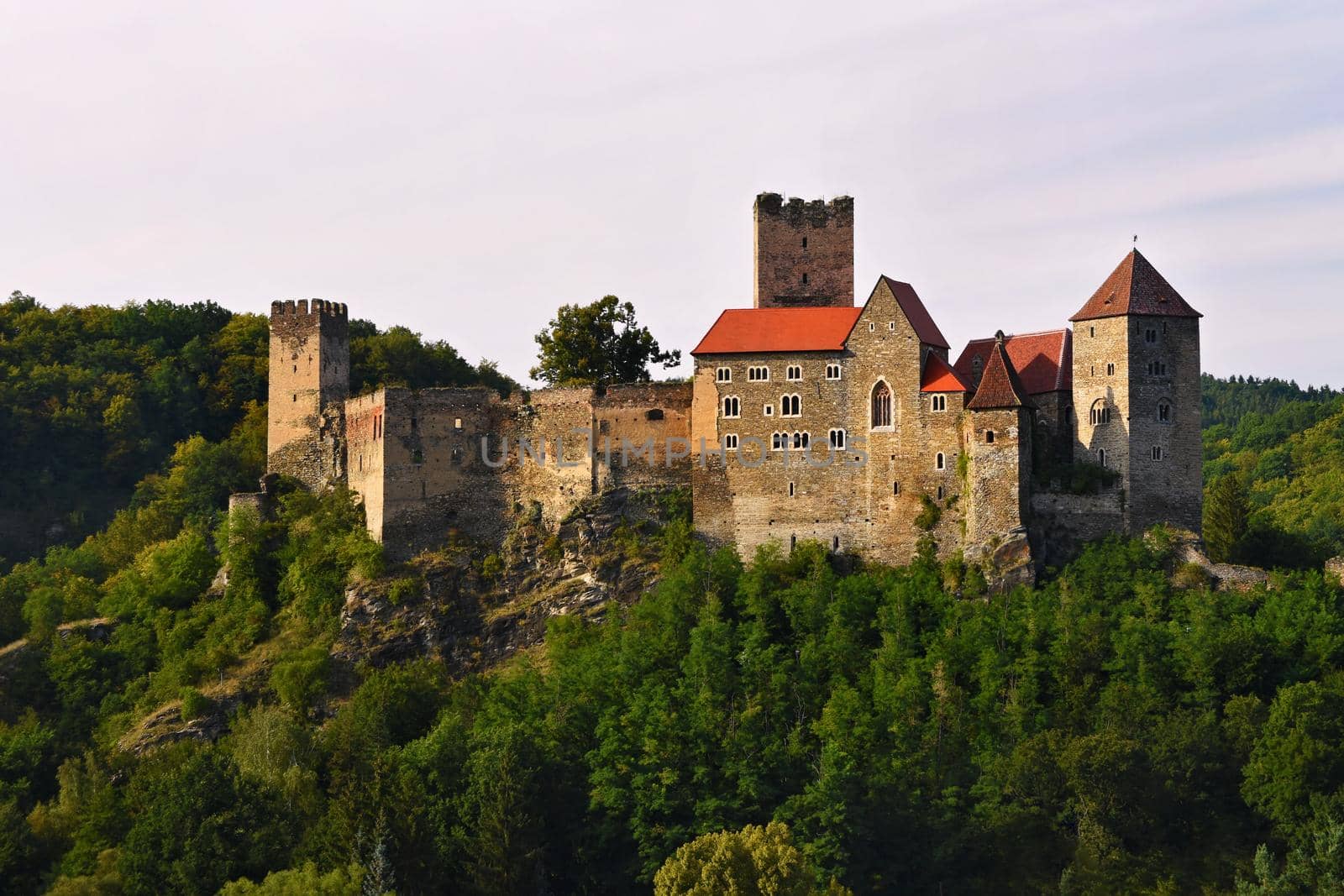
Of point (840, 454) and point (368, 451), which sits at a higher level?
point (368, 451)

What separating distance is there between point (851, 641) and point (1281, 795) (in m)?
11.7

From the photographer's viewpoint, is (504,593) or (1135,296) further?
(504,593)

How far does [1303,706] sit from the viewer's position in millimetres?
49500

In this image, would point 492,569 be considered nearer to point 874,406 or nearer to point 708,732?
point 708,732

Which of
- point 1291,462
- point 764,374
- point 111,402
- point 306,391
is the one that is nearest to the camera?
point 764,374

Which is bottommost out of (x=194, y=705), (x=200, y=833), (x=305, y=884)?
(x=305, y=884)

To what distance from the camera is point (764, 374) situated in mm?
57250

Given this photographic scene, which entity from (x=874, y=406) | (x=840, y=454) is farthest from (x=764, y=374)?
(x=874, y=406)

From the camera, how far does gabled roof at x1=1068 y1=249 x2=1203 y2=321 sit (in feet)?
180

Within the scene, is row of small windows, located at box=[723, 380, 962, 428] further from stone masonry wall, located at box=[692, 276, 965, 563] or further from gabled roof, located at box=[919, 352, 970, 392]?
gabled roof, located at box=[919, 352, 970, 392]

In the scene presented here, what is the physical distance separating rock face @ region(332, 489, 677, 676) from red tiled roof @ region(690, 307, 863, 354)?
5.08 m

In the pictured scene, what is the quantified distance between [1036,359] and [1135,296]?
3.51m

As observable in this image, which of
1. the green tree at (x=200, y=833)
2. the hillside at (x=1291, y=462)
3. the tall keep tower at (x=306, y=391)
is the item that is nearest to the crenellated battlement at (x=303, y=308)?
the tall keep tower at (x=306, y=391)

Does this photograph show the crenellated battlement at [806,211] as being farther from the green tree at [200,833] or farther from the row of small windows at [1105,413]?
the green tree at [200,833]
